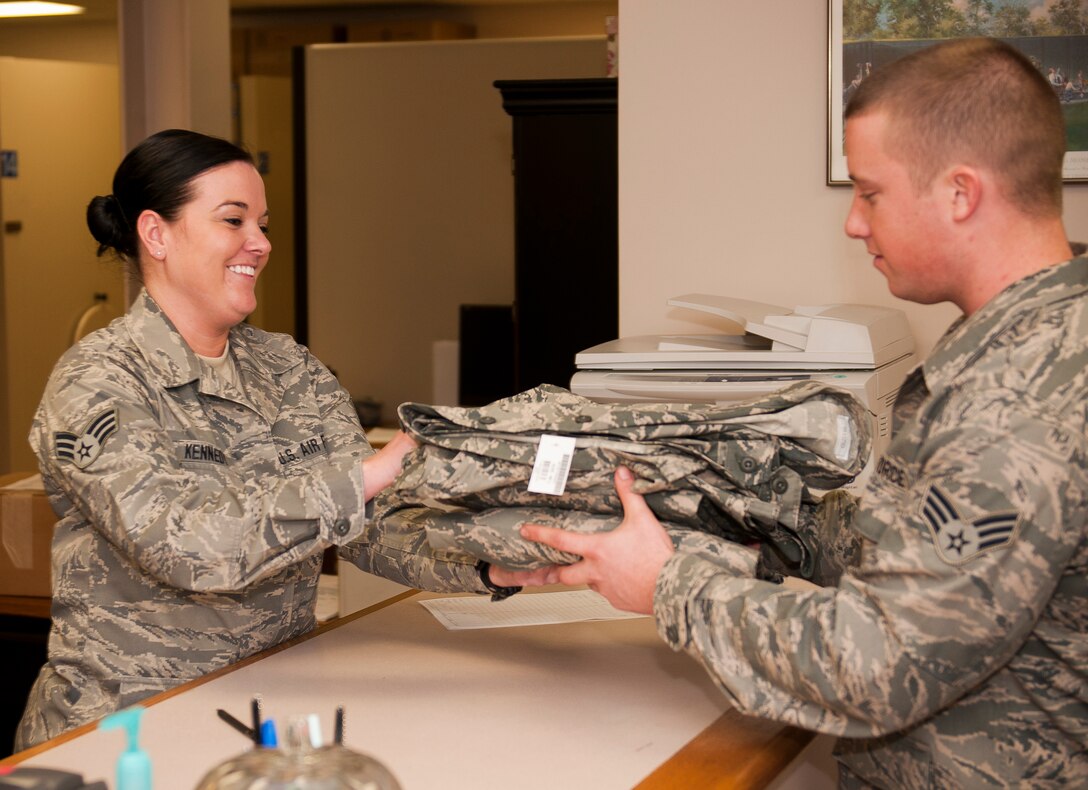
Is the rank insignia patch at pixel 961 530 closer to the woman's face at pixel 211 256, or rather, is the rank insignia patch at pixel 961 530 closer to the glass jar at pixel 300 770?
the glass jar at pixel 300 770

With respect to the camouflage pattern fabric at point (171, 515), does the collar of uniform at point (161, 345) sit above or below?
above

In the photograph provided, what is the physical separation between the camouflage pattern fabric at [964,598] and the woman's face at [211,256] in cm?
106

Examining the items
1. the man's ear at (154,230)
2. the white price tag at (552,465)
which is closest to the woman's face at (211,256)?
the man's ear at (154,230)

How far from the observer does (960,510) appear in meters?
1.23

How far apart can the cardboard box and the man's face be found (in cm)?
232

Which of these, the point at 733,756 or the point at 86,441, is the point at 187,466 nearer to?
the point at 86,441

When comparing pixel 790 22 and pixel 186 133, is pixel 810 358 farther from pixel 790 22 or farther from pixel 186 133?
pixel 186 133

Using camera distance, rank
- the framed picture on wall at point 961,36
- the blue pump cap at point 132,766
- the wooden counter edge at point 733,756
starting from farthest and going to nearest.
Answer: the framed picture on wall at point 961,36 → the wooden counter edge at point 733,756 → the blue pump cap at point 132,766

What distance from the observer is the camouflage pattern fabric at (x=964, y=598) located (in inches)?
48.3

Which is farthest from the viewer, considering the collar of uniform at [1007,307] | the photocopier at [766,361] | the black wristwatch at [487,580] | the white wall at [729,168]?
the white wall at [729,168]

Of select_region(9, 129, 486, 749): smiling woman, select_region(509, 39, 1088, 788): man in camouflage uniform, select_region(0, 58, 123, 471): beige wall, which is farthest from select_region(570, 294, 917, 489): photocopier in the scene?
select_region(0, 58, 123, 471): beige wall

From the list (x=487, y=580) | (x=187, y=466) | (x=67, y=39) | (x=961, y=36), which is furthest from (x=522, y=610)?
(x=67, y=39)

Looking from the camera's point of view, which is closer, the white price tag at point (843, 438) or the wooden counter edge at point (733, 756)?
the wooden counter edge at point (733, 756)

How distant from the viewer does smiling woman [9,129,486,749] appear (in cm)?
175
